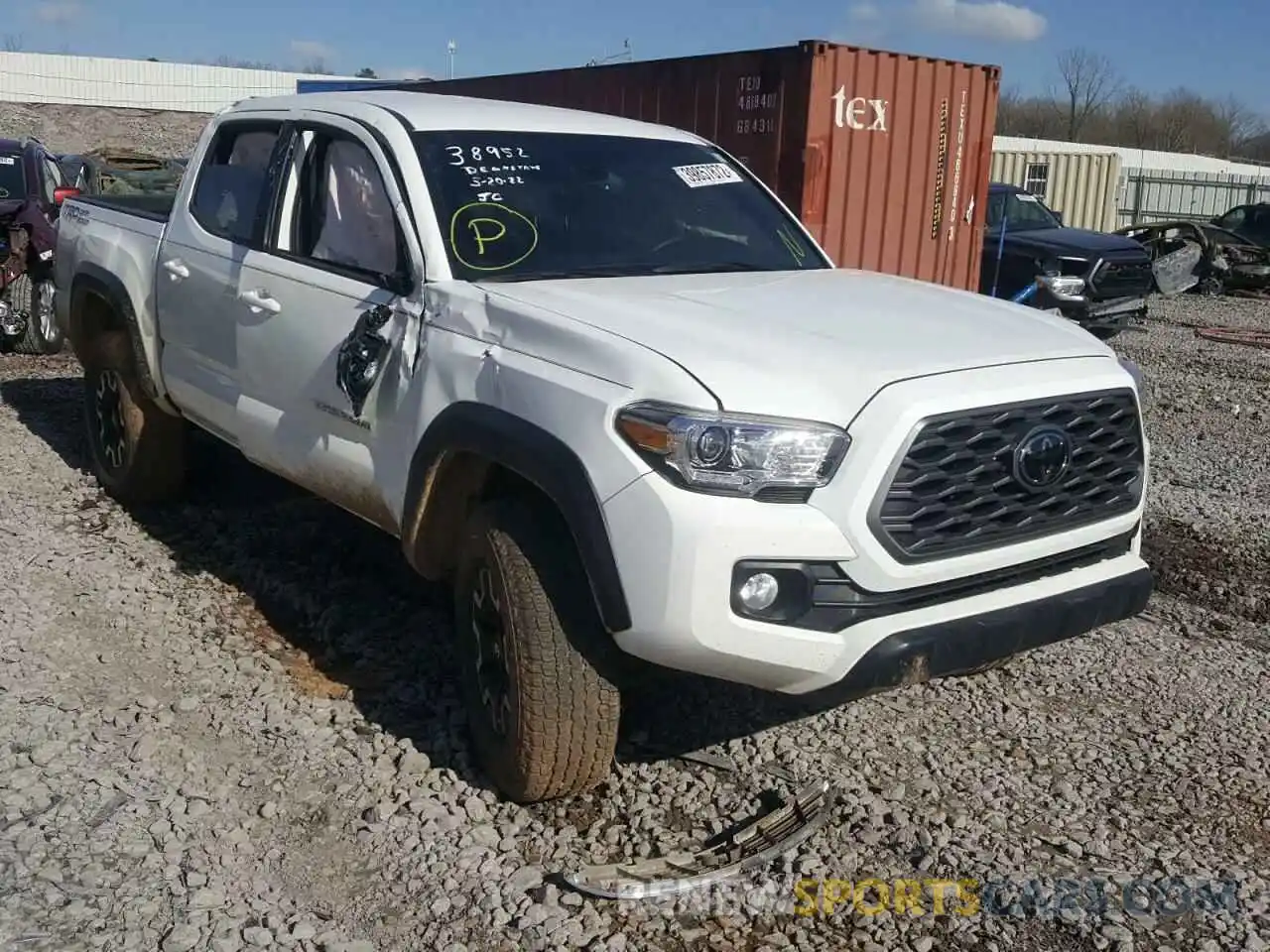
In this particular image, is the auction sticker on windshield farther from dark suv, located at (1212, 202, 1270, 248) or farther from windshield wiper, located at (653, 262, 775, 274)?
dark suv, located at (1212, 202, 1270, 248)

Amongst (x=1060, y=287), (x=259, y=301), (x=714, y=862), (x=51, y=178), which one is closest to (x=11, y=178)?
(x=51, y=178)

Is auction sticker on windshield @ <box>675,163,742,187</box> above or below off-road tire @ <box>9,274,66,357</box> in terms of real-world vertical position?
above

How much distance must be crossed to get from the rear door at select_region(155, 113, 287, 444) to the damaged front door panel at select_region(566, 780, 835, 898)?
2.53 metres

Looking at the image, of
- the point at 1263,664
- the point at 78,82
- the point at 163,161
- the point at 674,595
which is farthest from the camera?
the point at 78,82

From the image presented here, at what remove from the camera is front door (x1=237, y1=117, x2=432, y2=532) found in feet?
12.9

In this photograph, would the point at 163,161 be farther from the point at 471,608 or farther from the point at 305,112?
the point at 471,608

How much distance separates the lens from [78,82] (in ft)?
138

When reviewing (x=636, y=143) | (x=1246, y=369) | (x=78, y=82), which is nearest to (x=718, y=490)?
(x=636, y=143)

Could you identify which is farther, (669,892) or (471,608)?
(471,608)

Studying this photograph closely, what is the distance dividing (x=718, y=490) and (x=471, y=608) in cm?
99

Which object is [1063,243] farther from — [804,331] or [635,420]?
[635,420]

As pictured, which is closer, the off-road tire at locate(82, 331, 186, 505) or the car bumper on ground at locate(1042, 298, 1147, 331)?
the off-road tire at locate(82, 331, 186, 505)

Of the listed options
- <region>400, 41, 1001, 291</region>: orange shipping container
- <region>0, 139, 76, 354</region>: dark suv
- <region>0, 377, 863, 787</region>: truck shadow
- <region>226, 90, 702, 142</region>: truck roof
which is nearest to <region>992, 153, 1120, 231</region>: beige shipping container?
<region>400, 41, 1001, 291</region>: orange shipping container

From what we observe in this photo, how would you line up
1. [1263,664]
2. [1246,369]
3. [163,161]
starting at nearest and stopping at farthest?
1. [1263,664]
2. [1246,369]
3. [163,161]
